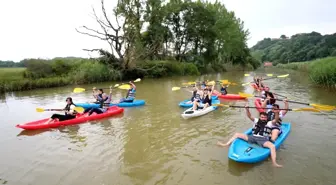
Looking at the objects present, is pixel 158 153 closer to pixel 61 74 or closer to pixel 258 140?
pixel 258 140

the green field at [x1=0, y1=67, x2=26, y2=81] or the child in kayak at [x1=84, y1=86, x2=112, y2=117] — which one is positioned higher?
the green field at [x1=0, y1=67, x2=26, y2=81]

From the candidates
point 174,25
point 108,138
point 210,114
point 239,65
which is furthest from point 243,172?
point 239,65

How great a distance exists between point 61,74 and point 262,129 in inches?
932

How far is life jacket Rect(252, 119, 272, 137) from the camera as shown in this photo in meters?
6.38

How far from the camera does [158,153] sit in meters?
6.76

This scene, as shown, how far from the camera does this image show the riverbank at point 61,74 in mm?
21375

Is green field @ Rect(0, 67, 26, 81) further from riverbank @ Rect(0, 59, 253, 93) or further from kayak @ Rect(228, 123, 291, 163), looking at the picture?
kayak @ Rect(228, 123, 291, 163)

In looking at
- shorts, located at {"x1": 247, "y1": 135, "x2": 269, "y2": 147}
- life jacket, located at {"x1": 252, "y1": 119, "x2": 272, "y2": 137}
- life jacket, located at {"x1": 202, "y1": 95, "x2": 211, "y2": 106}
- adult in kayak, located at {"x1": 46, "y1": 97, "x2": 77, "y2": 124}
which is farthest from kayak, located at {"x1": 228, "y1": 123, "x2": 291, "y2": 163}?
adult in kayak, located at {"x1": 46, "y1": 97, "x2": 77, "y2": 124}

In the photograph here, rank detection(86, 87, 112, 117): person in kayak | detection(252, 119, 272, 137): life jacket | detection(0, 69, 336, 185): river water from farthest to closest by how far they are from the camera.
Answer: detection(86, 87, 112, 117): person in kayak → detection(252, 119, 272, 137): life jacket → detection(0, 69, 336, 185): river water

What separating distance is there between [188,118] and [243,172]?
479cm

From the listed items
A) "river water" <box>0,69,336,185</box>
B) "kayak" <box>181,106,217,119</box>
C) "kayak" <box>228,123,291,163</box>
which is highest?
"kayak" <box>181,106,217,119</box>

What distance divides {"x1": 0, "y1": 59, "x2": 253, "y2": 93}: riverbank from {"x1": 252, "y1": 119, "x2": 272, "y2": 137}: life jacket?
20.0m

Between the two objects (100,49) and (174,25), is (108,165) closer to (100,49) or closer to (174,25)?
(100,49)

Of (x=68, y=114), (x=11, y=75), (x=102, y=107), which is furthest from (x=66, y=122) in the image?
(x=11, y=75)
